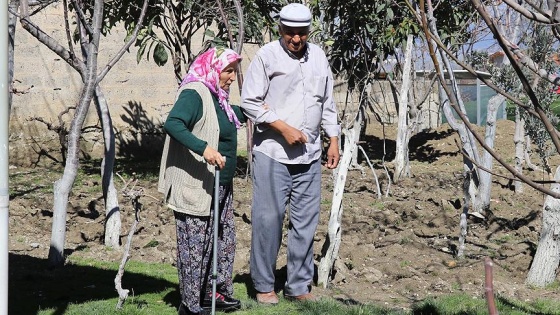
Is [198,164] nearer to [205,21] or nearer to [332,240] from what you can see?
[332,240]

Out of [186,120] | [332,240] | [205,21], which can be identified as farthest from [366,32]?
[186,120]

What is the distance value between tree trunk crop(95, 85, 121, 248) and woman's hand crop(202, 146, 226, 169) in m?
2.60

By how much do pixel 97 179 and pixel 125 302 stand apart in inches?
215

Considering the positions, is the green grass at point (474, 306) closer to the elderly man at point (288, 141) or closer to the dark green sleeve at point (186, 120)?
the elderly man at point (288, 141)

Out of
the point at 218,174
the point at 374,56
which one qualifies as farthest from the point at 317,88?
the point at 374,56

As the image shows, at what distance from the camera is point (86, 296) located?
614 cm

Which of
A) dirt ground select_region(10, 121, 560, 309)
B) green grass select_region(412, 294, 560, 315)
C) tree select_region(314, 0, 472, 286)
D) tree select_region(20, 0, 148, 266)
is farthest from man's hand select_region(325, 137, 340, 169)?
tree select_region(314, 0, 472, 286)

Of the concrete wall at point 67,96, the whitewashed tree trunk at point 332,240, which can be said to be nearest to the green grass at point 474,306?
the whitewashed tree trunk at point 332,240

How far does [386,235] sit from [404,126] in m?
4.35

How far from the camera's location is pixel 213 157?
206 inches

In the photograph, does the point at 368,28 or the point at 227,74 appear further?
the point at 368,28

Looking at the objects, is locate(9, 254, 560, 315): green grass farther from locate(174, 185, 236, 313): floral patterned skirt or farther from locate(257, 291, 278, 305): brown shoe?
locate(174, 185, 236, 313): floral patterned skirt

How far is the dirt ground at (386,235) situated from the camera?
6738 millimetres

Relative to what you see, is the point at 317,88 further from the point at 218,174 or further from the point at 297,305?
the point at 297,305
